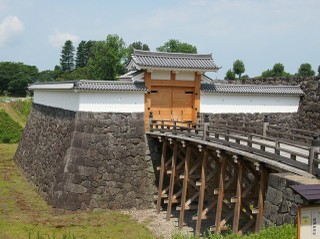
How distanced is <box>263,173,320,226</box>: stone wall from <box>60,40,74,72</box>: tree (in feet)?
243

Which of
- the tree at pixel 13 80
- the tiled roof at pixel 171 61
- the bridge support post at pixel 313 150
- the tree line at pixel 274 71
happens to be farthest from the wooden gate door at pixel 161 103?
the tree at pixel 13 80

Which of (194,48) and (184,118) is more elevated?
(194,48)

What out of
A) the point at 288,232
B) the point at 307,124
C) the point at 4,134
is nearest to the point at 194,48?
the point at 4,134

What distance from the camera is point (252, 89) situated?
1753 centimetres

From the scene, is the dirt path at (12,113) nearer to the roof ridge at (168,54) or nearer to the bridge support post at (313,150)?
the roof ridge at (168,54)

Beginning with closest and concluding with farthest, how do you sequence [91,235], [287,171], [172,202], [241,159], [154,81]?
[287,171], [241,159], [91,235], [172,202], [154,81]

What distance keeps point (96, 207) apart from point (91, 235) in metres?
2.58

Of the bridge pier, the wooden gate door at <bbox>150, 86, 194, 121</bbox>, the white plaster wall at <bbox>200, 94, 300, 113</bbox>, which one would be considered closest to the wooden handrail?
the bridge pier

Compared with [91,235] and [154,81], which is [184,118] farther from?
[91,235]

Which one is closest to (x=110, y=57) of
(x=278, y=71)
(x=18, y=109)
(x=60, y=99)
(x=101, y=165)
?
(x=18, y=109)

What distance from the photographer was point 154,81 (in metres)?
15.9

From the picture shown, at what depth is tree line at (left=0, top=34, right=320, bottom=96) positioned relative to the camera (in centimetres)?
3419

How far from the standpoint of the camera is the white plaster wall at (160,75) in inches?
627

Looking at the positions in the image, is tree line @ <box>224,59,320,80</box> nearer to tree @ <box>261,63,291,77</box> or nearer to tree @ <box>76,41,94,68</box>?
tree @ <box>261,63,291,77</box>
